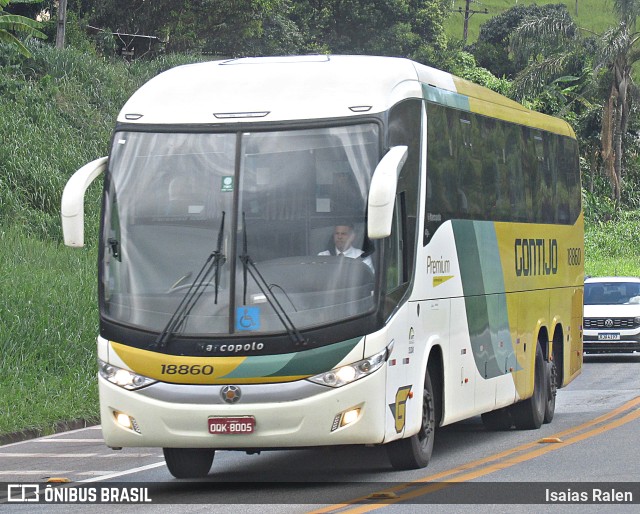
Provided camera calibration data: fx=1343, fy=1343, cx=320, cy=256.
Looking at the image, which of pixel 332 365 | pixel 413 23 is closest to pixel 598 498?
pixel 332 365

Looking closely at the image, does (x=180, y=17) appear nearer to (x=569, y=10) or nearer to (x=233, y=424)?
(x=233, y=424)

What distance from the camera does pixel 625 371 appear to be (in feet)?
81.2

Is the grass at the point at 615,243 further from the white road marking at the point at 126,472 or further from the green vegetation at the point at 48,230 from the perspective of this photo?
the white road marking at the point at 126,472

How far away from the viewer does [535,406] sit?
15.8m

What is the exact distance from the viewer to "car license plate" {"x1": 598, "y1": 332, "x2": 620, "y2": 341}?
1072 inches

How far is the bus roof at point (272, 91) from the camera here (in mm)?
10695

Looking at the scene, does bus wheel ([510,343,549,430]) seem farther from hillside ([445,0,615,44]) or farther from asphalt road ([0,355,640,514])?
hillside ([445,0,615,44])

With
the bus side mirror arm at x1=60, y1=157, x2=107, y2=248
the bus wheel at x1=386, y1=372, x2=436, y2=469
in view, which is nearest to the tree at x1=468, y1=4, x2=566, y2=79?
the bus wheel at x1=386, y1=372, x2=436, y2=469

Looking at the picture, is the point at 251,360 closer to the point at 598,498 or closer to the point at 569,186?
the point at 598,498

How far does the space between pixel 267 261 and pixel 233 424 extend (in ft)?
4.16

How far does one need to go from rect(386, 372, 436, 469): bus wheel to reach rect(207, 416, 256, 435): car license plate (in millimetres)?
1797

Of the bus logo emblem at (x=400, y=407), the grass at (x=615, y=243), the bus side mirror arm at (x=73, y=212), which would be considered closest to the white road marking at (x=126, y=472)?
the bus side mirror arm at (x=73, y=212)

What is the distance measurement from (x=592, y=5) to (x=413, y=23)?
79.3 metres

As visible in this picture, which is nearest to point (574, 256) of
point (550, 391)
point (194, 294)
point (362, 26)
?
point (550, 391)
